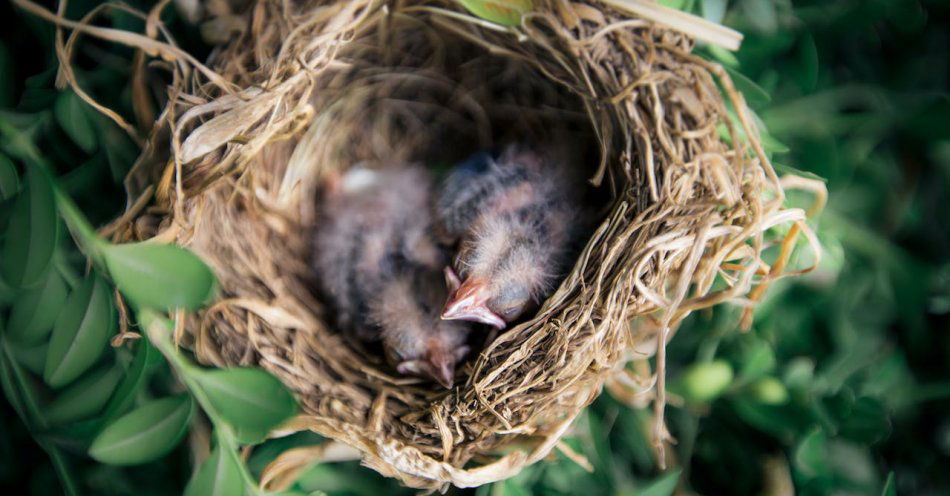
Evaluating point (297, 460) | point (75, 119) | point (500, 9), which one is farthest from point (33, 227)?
point (500, 9)

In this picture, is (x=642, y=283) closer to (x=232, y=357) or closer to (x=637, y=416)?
(x=637, y=416)

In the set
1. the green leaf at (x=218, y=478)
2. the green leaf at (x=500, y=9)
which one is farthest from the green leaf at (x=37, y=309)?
the green leaf at (x=500, y=9)

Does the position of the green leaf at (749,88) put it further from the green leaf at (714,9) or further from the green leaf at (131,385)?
the green leaf at (131,385)

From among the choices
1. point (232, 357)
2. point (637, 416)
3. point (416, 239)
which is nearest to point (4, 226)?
point (232, 357)

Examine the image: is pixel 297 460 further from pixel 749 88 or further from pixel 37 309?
pixel 749 88

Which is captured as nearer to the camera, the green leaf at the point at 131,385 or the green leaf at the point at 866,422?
the green leaf at the point at 131,385

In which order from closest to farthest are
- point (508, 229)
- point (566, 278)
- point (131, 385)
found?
point (131, 385), point (566, 278), point (508, 229)
